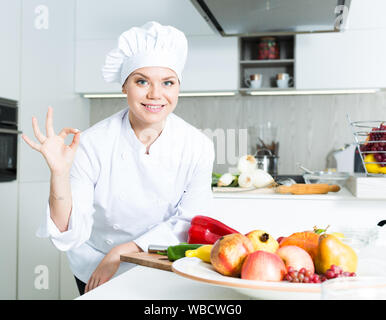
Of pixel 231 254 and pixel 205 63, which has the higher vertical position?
pixel 205 63

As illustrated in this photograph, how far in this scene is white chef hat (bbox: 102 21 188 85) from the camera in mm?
1240

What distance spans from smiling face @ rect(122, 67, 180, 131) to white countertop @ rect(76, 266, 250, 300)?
1.58 feet

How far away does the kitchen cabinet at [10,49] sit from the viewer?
2.36 meters

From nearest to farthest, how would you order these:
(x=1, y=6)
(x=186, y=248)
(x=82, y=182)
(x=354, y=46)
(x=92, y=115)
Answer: (x=186, y=248)
(x=82, y=182)
(x=1, y=6)
(x=354, y=46)
(x=92, y=115)

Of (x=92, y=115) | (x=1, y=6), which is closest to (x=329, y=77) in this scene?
(x=92, y=115)

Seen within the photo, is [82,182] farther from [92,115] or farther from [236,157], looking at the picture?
[92,115]

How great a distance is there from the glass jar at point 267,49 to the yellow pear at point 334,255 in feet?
8.32

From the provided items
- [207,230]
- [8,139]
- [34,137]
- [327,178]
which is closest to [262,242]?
[207,230]

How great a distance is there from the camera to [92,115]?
3506mm

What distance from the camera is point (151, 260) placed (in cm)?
91

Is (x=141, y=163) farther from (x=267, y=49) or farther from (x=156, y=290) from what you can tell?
(x=267, y=49)

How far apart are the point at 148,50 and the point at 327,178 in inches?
50.4

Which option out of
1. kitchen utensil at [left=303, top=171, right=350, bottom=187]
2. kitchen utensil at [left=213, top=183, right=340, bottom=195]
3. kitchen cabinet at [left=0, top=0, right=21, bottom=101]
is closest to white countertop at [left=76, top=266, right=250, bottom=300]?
kitchen utensil at [left=213, top=183, right=340, bottom=195]

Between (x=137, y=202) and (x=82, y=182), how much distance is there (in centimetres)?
16
